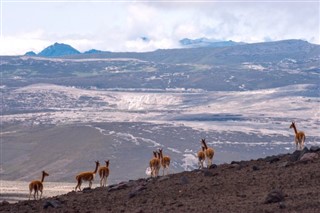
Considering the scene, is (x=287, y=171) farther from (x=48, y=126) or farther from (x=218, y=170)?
(x=48, y=126)

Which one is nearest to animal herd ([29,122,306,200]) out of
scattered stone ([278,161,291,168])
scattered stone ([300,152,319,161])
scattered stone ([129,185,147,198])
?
scattered stone ([278,161,291,168])

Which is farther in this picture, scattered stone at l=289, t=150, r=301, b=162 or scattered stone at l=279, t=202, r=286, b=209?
scattered stone at l=289, t=150, r=301, b=162

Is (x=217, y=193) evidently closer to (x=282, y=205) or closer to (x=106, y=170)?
(x=282, y=205)

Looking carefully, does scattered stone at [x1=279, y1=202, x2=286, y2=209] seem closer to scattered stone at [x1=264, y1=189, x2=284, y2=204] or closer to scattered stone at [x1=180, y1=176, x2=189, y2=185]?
scattered stone at [x1=264, y1=189, x2=284, y2=204]

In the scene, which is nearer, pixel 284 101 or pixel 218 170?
pixel 218 170

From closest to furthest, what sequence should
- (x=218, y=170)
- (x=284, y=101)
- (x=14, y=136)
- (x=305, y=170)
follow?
(x=305, y=170) < (x=218, y=170) < (x=14, y=136) < (x=284, y=101)

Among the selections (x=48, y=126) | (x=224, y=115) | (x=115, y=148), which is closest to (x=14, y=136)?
(x=48, y=126)

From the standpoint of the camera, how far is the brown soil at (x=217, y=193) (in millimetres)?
21953

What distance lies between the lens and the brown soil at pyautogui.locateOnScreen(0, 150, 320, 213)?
22.0 meters

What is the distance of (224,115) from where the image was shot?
171 metres

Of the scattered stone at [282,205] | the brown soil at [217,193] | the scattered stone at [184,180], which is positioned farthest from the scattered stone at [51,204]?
the scattered stone at [282,205]

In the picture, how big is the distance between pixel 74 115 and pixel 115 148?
5005cm

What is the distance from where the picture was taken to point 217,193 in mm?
24609

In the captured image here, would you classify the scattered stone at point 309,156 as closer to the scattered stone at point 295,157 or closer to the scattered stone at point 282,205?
the scattered stone at point 295,157
